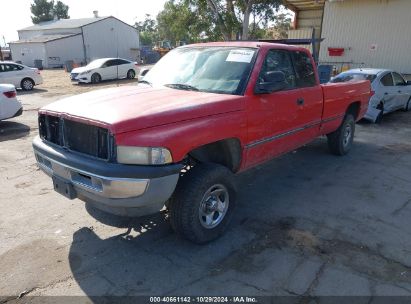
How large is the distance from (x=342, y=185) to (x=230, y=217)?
7.52ft

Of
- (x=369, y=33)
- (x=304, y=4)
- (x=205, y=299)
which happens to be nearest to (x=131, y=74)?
(x=304, y=4)

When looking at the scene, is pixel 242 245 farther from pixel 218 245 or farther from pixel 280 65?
pixel 280 65

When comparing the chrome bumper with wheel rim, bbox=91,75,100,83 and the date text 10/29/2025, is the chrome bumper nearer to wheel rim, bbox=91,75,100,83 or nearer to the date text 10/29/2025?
the date text 10/29/2025

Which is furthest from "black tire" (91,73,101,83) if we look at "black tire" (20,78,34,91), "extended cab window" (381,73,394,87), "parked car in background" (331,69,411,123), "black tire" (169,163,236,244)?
"black tire" (169,163,236,244)

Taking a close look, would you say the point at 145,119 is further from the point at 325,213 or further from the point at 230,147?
the point at 325,213

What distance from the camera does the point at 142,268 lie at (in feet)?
11.0

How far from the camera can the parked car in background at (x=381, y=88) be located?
9.73 m

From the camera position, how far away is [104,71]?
71.8 feet

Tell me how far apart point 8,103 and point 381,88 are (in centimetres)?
983

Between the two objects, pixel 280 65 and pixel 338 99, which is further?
pixel 338 99

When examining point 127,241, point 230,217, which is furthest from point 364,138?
point 127,241

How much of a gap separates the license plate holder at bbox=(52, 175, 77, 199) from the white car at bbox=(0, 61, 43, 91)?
639 inches

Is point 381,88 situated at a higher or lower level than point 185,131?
lower

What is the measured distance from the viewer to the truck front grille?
10.2 feet
